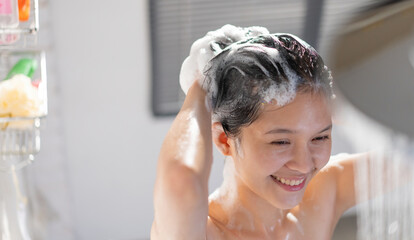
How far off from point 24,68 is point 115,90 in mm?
998

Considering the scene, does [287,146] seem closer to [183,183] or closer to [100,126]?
[183,183]

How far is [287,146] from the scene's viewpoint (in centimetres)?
115

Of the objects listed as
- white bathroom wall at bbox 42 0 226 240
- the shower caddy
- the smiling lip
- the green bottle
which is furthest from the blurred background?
the smiling lip

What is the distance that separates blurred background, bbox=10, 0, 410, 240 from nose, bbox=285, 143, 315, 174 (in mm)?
1432

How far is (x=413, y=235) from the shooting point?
50.0 inches

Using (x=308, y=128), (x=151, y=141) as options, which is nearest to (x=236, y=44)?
(x=308, y=128)

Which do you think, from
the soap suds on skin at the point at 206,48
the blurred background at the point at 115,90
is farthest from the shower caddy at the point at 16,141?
the soap suds on skin at the point at 206,48

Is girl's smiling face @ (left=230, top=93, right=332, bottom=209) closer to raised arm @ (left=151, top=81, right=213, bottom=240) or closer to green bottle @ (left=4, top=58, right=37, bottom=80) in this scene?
raised arm @ (left=151, top=81, right=213, bottom=240)

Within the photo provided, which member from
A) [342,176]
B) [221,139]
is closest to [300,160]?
[221,139]

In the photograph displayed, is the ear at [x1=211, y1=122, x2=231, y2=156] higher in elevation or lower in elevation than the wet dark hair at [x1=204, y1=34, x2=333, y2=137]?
lower

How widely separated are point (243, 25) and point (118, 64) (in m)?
0.63

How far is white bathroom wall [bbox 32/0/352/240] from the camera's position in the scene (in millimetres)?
2672

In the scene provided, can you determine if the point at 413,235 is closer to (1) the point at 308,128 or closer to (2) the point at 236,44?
(1) the point at 308,128

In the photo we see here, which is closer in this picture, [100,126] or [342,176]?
[342,176]
